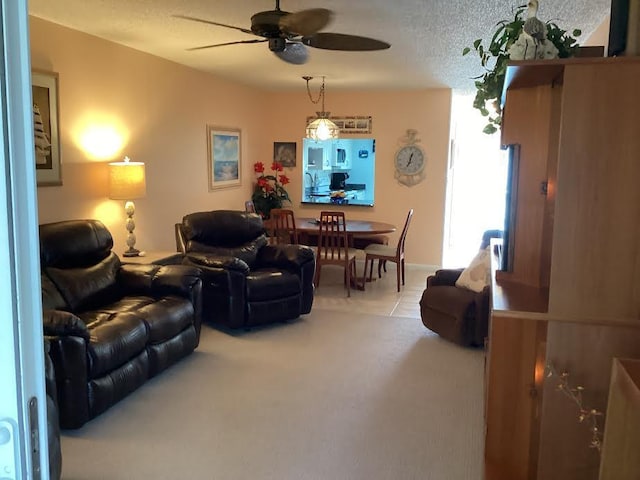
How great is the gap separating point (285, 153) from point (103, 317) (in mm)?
5111

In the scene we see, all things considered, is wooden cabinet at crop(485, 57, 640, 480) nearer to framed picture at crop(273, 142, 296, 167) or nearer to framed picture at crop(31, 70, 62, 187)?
framed picture at crop(31, 70, 62, 187)

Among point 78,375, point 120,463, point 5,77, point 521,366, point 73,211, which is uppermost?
point 5,77

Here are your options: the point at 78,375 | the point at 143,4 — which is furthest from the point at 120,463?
the point at 143,4

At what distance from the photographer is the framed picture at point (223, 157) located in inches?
264

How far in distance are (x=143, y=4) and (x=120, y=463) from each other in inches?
112

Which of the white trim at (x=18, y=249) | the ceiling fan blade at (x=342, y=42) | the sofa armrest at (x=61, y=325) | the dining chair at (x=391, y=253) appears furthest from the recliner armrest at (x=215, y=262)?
the white trim at (x=18, y=249)

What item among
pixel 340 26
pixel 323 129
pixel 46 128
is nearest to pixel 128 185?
pixel 46 128

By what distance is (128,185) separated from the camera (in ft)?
15.4

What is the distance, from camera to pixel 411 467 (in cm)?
277

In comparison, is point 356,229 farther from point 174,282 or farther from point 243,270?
point 174,282

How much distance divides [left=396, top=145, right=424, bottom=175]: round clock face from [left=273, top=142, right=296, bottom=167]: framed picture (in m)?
1.57

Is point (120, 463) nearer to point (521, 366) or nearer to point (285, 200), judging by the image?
point (521, 366)

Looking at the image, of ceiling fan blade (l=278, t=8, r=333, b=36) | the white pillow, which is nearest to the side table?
ceiling fan blade (l=278, t=8, r=333, b=36)

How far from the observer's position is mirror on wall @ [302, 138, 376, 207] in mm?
7984
